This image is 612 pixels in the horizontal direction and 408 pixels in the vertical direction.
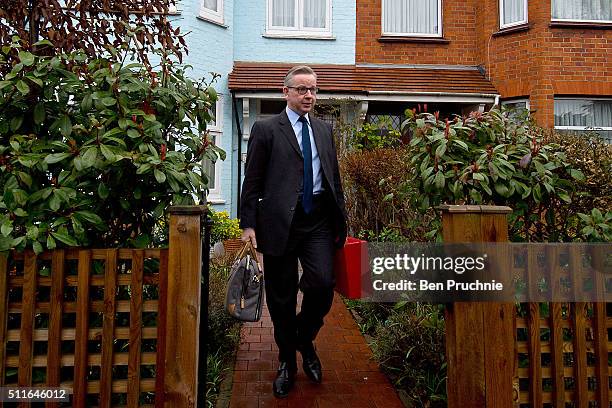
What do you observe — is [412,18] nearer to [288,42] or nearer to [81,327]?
[288,42]

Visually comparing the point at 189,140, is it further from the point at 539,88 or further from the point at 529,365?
the point at 539,88

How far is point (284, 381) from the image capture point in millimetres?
3238

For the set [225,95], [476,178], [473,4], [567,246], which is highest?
[473,4]

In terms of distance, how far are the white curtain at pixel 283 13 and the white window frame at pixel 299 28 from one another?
72 mm

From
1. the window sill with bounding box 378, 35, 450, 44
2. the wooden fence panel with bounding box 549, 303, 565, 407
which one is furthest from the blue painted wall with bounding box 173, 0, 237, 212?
the wooden fence panel with bounding box 549, 303, 565, 407

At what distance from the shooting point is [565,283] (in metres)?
2.52

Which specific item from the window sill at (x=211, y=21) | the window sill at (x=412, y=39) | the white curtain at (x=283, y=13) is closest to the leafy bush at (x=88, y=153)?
the window sill at (x=211, y=21)

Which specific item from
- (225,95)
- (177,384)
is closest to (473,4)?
(225,95)

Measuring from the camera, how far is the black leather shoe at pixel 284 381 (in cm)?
320

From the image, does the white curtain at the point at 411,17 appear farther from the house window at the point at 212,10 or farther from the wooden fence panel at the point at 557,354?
the wooden fence panel at the point at 557,354

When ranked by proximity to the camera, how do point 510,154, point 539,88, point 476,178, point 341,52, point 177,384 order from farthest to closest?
point 341,52 → point 539,88 → point 510,154 → point 476,178 → point 177,384

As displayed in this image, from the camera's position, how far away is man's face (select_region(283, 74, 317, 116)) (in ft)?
10.5

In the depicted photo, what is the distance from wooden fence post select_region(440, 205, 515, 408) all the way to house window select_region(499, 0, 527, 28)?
9640 millimetres

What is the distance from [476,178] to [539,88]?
838cm
